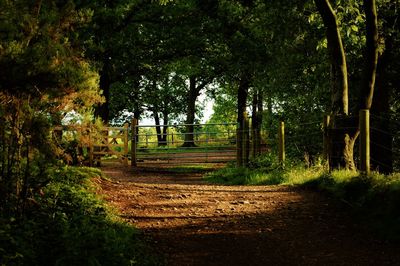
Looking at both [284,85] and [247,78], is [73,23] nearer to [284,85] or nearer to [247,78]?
[284,85]

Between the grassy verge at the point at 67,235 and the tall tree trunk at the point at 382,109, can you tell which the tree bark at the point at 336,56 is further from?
the grassy verge at the point at 67,235

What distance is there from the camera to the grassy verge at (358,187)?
255 inches

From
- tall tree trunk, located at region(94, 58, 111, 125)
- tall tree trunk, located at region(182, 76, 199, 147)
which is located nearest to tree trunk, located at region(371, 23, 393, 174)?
tall tree trunk, located at region(94, 58, 111, 125)

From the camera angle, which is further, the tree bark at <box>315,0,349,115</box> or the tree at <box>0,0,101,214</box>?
the tree bark at <box>315,0,349,115</box>

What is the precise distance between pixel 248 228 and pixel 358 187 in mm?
2477

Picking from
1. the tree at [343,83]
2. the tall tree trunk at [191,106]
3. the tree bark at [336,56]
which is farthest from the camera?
the tall tree trunk at [191,106]

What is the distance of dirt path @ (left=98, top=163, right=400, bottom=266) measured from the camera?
5559mm

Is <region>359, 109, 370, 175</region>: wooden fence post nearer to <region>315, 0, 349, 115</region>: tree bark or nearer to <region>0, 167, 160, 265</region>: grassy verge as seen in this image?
<region>315, 0, 349, 115</region>: tree bark

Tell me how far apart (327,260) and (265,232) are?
1.34m

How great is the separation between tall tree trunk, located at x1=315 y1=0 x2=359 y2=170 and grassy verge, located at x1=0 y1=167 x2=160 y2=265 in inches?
244

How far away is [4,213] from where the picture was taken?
531 centimetres

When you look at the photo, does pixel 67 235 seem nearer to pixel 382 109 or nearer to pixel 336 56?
pixel 336 56

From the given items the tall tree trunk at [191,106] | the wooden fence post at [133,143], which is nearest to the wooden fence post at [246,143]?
the wooden fence post at [133,143]

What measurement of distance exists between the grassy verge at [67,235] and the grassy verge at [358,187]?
11.4 feet
